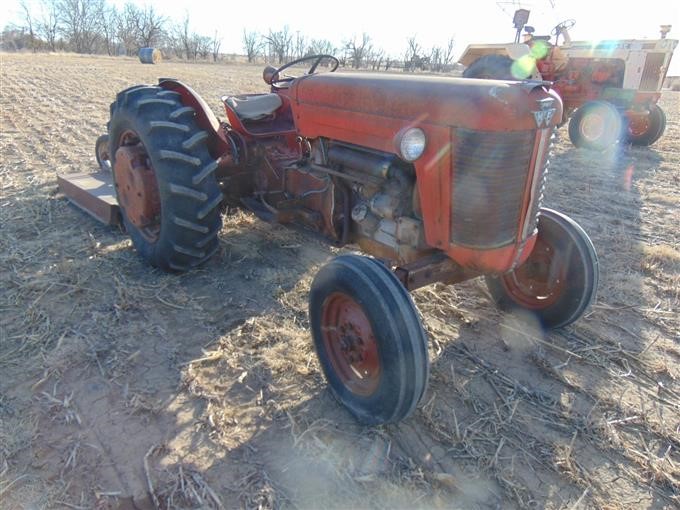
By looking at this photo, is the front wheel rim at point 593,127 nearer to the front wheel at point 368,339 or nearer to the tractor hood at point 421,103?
the tractor hood at point 421,103

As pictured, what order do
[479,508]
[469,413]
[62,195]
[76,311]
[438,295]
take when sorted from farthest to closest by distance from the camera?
[62,195] → [438,295] → [76,311] → [469,413] → [479,508]

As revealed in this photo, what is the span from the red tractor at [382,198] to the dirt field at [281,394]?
0.25m

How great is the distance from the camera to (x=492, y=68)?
8.44 meters

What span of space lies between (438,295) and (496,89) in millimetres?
1645

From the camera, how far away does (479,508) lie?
1924 mm

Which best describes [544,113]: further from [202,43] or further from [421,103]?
[202,43]

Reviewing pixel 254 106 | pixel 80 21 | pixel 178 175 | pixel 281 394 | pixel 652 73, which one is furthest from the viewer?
pixel 80 21

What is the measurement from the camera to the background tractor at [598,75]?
809cm

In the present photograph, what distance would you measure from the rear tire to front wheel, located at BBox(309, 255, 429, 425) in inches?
275

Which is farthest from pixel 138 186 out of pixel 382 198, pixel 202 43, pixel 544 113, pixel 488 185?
pixel 202 43

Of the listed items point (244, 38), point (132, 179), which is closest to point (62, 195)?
point (132, 179)

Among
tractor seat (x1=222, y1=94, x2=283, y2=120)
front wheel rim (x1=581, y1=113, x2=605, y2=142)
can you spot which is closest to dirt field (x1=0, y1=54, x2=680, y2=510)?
tractor seat (x1=222, y1=94, x2=283, y2=120)

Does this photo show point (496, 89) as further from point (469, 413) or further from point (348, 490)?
point (348, 490)

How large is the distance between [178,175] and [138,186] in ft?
1.56
